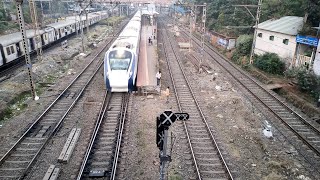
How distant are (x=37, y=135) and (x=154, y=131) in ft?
18.0

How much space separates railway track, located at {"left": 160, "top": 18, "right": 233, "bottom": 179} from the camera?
10.8 meters

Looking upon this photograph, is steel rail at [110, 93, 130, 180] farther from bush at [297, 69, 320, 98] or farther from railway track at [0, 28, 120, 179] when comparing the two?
bush at [297, 69, 320, 98]

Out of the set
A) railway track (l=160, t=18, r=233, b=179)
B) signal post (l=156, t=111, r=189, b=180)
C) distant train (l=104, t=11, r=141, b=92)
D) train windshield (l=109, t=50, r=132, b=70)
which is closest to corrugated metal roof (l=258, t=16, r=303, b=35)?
railway track (l=160, t=18, r=233, b=179)

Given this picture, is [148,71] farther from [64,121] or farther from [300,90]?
[300,90]

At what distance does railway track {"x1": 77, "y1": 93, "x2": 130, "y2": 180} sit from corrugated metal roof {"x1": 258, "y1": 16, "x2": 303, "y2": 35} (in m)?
15.2

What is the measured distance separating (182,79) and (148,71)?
2861 mm

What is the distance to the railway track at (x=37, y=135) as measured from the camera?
10758 millimetres

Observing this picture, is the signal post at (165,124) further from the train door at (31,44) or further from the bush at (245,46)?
the train door at (31,44)

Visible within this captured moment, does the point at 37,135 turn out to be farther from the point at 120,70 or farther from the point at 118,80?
the point at 120,70

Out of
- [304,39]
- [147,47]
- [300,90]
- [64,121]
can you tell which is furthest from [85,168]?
[147,47]

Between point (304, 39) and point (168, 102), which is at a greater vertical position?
point (304, 39)

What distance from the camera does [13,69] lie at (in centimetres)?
2386

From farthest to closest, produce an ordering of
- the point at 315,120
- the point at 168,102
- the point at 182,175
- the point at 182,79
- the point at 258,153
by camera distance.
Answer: the point at 182,79
the point at 168,102
the point at 315,120
the point at 258,153
the point at 182,175

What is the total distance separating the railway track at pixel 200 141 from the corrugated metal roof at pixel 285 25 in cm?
975
